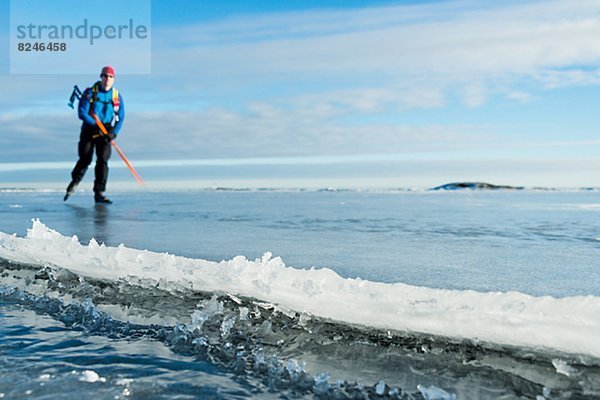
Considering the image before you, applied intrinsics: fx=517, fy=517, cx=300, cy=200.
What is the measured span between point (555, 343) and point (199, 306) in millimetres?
1618

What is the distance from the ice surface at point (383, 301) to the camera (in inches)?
74.6

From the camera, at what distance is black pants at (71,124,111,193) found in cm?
1130

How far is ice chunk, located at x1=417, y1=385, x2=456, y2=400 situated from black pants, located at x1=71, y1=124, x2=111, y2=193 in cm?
1079

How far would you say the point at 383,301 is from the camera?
7.45ft

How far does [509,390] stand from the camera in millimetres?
1721

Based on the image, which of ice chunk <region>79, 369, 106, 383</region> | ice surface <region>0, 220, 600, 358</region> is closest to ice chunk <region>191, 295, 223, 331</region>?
ice surface <region>0, 220, 600, 358</region>

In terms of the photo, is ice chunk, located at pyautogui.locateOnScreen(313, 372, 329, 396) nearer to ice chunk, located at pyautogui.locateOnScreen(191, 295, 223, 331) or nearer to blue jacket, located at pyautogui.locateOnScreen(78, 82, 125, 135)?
ice chunk, located at pyautogui.locateOnScreen(191, 295, 223, 331)

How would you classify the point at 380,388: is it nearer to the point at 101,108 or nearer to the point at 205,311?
the point at 205,311

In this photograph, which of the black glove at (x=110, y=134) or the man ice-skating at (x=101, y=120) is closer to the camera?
the man ice-skating at (x=101, y=120)

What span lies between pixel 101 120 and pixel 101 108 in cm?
26

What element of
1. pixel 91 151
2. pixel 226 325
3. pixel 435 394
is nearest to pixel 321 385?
pixel 435 394

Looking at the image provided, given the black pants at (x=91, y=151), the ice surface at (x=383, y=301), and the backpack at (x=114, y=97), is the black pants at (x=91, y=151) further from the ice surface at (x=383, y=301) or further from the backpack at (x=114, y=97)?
the ice surface at (x=383, y=301)

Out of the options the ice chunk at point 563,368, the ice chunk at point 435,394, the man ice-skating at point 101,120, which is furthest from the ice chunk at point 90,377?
the man ice-skating at point 101,120

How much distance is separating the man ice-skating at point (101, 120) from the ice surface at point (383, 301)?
8549mm
